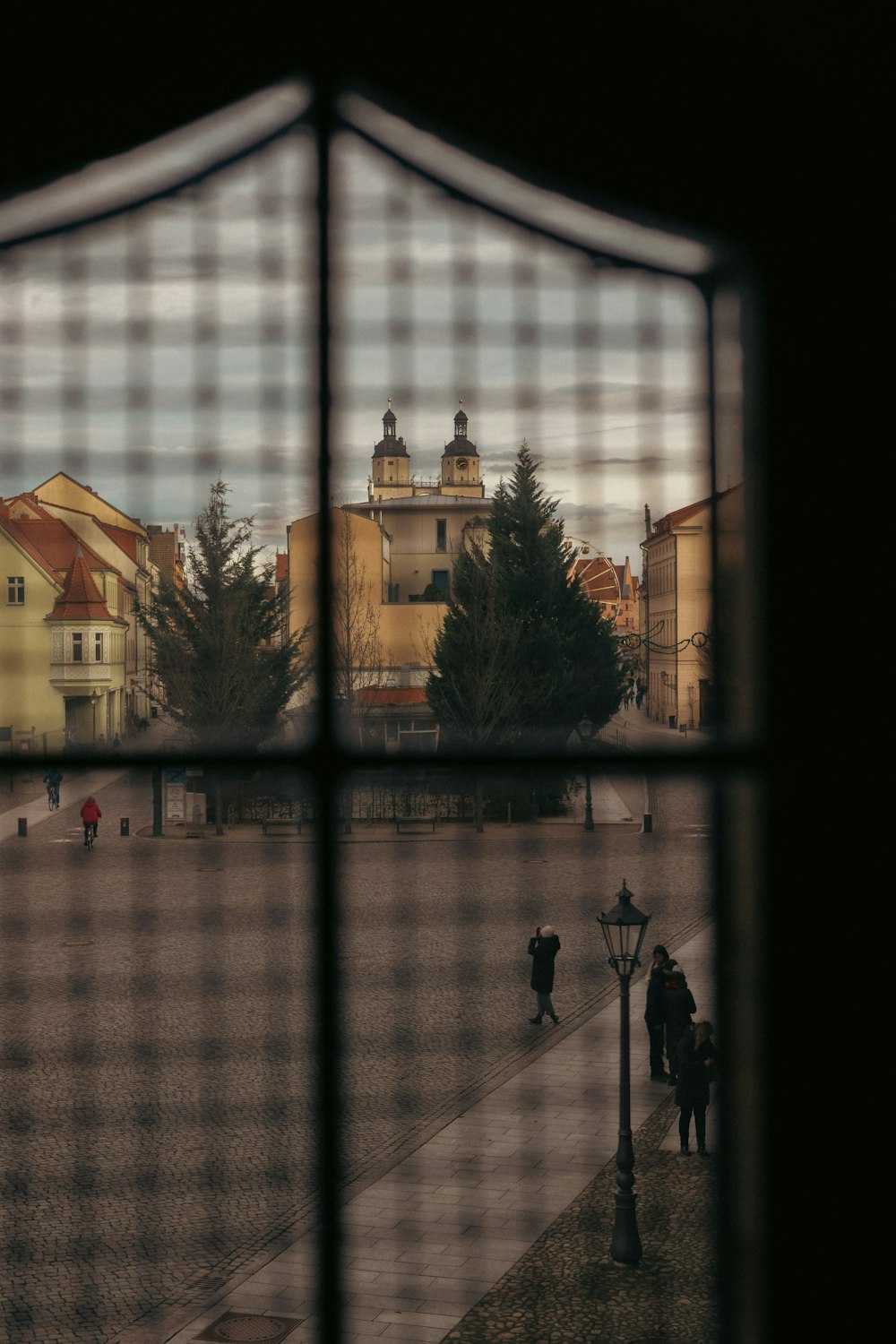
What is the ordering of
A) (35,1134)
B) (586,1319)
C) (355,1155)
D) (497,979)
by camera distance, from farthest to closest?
(497,979)
(35,1134)
(355,1155)
(586,1319)

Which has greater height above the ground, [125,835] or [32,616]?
[32,616]

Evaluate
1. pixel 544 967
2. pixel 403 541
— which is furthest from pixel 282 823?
pixel 544 967

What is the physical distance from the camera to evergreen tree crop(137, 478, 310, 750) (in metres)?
1.30

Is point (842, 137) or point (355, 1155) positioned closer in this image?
point (842, 137)

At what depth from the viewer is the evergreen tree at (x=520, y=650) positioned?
1.30 metres

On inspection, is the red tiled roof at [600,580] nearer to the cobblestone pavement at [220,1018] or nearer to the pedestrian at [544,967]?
the cobblestone pavement at [220,1018]

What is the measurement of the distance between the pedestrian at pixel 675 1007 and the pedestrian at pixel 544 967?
811 mm


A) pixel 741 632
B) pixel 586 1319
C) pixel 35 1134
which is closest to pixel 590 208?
pixel 741 632

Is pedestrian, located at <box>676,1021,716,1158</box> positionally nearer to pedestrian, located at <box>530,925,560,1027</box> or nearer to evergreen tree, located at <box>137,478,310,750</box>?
pedestrian, located at <box>530,925,560,1027</box>

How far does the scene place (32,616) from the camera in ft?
4.31

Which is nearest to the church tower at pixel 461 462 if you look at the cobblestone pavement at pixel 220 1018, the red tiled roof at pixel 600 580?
the red tiled roof at pixel 600 580

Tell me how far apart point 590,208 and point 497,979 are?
589 centimetres

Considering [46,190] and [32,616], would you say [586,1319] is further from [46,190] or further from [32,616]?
[46,190]

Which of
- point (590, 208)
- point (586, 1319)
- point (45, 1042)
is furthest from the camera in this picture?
point (45, 1042)
